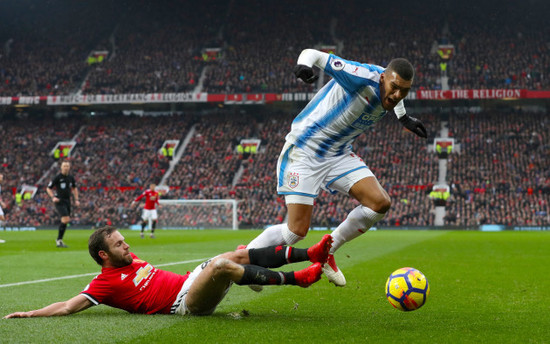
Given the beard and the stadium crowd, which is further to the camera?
the stadium crowd

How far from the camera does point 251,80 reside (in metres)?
45.0

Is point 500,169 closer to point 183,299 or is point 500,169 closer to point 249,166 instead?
point 249,166

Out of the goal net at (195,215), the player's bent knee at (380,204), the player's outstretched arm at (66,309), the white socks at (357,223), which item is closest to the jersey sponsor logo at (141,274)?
the player's outstretched arm at (66,309)

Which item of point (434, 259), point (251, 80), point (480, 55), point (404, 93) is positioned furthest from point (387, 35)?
point (404, 93)

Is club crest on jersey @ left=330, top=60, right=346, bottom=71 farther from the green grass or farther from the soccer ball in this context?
the green grass

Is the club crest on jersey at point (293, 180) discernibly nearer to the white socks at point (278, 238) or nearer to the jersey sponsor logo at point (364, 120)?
the white socks at point (278, 238)

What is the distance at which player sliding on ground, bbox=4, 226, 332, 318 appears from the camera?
490cm

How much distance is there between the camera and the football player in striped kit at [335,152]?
591 cm

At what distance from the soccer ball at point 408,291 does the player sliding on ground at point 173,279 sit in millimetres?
928

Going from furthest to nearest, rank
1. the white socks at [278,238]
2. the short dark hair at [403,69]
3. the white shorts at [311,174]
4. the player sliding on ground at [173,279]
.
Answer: the white shorts at [311,174], the white socks at [278,238], the short dark hair at [403,69], the player sliding on ground at [173,279]

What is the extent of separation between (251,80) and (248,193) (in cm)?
979

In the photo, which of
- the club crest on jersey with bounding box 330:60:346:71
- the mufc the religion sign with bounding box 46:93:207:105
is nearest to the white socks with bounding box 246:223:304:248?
the club crest on jersey with bounding box 330:60:346:71

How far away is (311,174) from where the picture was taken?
6301 mm

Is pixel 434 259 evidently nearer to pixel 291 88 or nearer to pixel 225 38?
pixel 291 88
